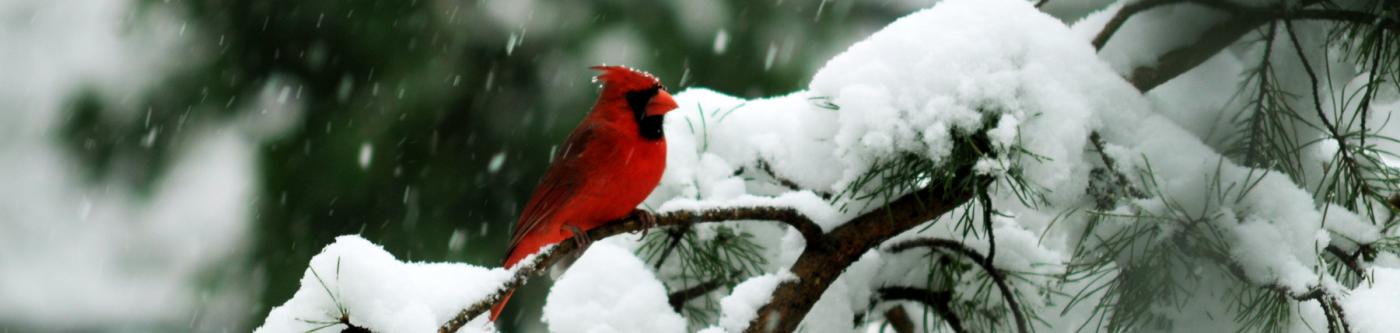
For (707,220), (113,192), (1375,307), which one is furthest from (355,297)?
(113,192)

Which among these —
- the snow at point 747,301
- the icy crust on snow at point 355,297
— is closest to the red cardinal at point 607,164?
the snow at point 747,301

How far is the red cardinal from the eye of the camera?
66.7 inches

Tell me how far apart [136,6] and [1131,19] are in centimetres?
291

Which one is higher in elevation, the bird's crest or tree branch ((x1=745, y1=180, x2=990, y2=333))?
the bird's crest

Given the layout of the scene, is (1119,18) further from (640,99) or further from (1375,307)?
(640,99)

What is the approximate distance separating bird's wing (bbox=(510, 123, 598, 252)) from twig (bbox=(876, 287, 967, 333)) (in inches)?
20.0

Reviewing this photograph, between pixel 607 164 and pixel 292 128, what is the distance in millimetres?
1817

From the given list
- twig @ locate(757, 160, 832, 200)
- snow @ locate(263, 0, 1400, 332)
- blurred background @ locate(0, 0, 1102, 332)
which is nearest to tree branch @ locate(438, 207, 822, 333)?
snow @ locate(263, 0, 1400, 332)

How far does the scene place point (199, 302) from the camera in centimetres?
336

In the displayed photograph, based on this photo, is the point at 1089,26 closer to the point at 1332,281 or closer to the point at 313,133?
the point at 1332,281

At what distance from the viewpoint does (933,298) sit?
60.9 inches

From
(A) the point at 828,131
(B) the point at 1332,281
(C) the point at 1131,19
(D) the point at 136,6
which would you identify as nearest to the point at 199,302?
(D) the point at 136,6

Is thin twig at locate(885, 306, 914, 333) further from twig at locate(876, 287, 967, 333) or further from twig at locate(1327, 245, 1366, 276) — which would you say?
twig at locate(1327, 245, 1366, 276)

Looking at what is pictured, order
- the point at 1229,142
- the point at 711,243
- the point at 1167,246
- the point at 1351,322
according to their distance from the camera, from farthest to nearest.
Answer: the point at 711,243
the point at 1229,142
the point at 1167,246
the point at 1351,322
